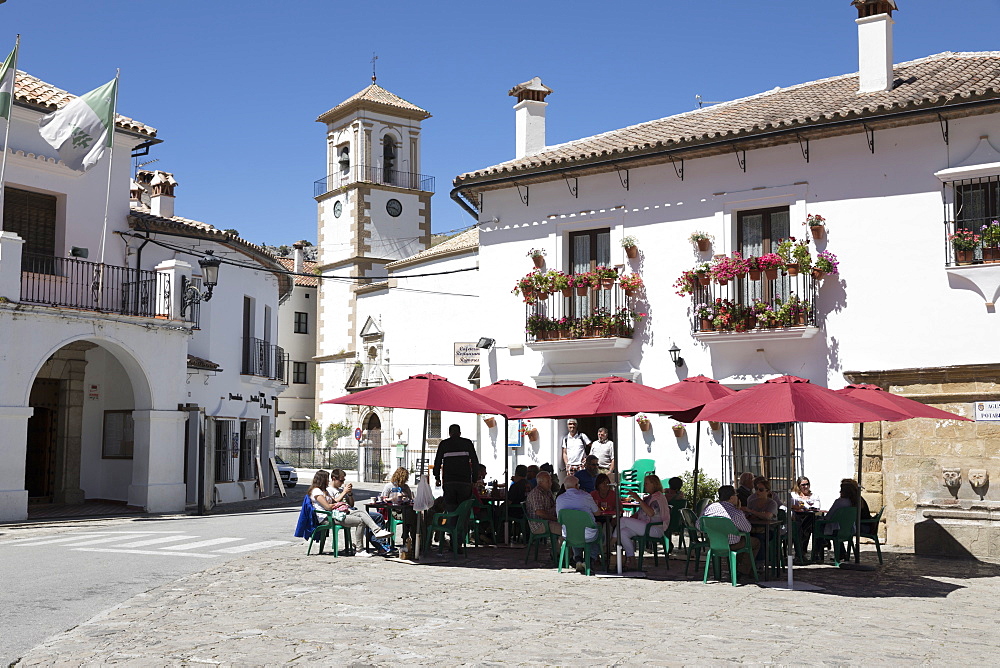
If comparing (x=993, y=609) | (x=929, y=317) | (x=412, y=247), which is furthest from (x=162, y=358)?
(x=412, y=247)

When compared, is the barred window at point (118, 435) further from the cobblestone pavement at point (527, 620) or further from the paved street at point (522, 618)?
the cobblestone pavement at point (527, 620)

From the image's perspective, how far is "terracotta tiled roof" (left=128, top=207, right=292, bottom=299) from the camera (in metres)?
22.7

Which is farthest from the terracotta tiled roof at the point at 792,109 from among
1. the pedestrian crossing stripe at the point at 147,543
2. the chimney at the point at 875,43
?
the pedestrian crossing stripe at the point at 147,543

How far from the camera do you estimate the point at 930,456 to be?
1430cm

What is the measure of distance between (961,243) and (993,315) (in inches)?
47.1

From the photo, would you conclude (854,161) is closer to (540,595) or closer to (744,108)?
(744,108)

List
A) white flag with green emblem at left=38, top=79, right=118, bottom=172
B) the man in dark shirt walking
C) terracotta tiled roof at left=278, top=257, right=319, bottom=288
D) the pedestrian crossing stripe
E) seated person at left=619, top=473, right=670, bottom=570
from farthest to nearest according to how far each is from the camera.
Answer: terracotta tiled roof at left=278, top=257, right=319, bottom=288 → white flag with green emblem at left=38, top=79, right=118, bottom=172 → the pedestrian crossing stripe → the man in dark shirt walking → seated person at left=619, top=473, right=670, bottom=570

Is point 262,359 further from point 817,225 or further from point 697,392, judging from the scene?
point 697,392

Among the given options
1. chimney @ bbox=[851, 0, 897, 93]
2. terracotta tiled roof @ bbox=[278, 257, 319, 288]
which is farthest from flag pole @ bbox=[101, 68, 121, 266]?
terracotta tiled roof @ bbox=[278, 257, 319, 288]

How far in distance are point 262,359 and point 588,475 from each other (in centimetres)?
1533

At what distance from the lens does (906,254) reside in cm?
1570

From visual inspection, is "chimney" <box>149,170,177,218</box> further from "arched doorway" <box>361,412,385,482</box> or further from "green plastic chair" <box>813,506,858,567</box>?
"green plastic chair" <box>813,506,858,567</box>

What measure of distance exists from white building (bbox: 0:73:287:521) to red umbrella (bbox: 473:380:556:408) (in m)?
9.29

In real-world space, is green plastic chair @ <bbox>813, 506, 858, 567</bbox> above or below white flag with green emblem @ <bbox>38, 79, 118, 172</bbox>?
below
